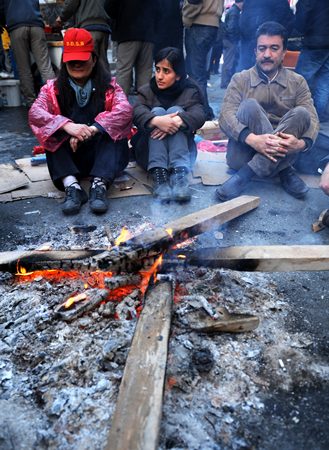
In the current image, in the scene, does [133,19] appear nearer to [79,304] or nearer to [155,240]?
[155,240]

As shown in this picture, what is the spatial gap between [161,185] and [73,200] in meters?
0.98

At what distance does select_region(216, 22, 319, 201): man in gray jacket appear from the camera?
419 cm

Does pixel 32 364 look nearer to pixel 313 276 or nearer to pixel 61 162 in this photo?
pixel 313 276

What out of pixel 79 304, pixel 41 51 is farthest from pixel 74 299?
pixel 41 51

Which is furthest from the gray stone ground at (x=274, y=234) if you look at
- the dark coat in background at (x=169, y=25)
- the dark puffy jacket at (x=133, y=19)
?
the dark coat in background at (x=169, y=25)

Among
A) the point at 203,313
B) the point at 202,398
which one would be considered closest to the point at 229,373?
the point at 202,398

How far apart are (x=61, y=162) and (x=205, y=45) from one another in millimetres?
3916

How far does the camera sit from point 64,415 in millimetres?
1892

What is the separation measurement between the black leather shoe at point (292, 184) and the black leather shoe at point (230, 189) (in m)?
0.53

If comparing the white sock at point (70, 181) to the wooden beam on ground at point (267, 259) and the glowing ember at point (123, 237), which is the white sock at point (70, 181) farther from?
the wooden beam on ground at point (267, 259)

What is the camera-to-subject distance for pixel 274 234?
370 centimetres

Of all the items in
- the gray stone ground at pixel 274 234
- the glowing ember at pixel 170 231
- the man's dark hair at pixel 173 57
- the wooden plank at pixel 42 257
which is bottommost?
the gray stone ground at pixel 274 234

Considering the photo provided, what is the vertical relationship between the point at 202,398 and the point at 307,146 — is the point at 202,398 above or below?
below

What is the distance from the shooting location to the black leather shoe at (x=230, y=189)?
4289 mm
